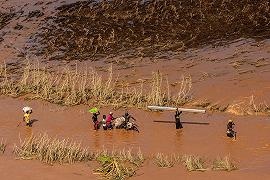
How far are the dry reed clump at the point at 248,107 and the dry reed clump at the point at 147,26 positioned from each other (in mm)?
10570

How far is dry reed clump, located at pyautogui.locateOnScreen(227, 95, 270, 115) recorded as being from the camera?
1844 cm

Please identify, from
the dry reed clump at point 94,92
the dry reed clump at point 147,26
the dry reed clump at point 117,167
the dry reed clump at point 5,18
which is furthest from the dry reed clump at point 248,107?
the dry reed clump at point 5,18

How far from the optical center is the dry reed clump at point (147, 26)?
30922 millimetres

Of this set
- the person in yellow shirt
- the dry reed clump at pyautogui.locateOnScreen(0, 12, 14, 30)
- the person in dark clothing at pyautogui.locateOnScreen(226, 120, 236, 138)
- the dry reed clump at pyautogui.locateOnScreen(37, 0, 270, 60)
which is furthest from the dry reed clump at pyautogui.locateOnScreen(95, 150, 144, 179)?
the dry reed clump at pyautogui.locateOnScreen(0, 12, 14, 30)

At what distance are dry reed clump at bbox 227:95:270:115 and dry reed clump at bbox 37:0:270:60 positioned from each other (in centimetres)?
1057

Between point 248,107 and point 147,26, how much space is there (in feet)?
53.5

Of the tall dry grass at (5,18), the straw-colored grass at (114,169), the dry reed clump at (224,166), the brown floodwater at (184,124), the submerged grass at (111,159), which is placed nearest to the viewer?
the straw-colored grass at (114,169)

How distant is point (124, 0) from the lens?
39.4 meters

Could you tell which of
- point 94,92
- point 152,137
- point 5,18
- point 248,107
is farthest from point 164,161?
point 5,18

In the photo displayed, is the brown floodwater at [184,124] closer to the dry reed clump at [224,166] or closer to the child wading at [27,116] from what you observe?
the dry reed clump at [224,166]

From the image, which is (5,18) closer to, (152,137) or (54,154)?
(152,137)

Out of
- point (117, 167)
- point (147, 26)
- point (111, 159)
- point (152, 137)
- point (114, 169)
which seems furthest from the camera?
point (147, 26)

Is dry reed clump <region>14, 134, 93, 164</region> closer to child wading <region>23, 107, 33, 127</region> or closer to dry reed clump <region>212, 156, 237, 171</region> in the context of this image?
dry reed clump <region>212, 156, 237, 171</region>

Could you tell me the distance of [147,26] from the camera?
34.0 meters
